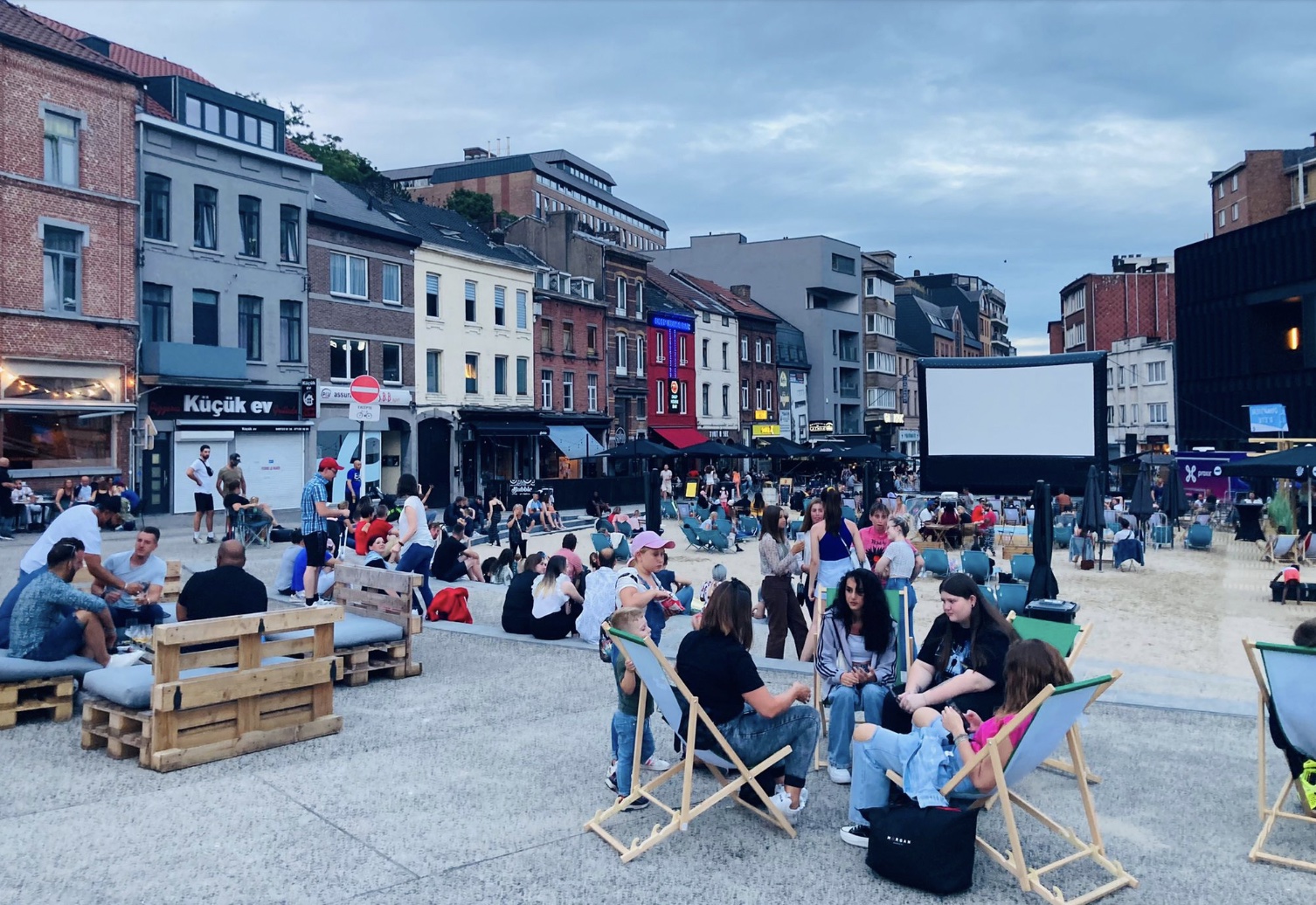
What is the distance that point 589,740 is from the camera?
6.71 m

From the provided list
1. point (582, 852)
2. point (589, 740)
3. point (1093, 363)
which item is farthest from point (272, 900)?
point (1093, 363)

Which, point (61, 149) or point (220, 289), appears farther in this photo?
point (220, 289)

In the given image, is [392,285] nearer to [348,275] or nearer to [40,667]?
[348,275]

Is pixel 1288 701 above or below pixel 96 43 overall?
below

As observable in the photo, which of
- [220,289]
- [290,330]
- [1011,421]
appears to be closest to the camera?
[1011,421]

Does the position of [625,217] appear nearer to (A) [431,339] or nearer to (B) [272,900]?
(A) [431,339]

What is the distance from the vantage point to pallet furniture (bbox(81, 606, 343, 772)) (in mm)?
5953

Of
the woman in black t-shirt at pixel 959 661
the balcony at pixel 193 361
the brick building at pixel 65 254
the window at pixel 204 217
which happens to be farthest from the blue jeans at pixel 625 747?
the window at pixel 204 217

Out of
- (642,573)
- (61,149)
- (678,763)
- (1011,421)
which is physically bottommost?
(678,763)

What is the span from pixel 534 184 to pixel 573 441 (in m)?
43.9

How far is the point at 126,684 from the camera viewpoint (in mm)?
6180

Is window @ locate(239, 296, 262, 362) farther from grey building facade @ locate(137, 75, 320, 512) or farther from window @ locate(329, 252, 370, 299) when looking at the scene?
window @ locate(329, 252, 370, 299)

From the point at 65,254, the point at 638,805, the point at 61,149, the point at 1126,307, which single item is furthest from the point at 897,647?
the point at 1126,307

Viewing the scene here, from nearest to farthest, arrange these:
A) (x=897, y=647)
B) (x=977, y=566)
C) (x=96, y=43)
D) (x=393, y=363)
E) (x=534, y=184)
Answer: (x=897, y=647)
(x=977, y=566)
(x=96, y=43)
(x=393, y=363)
(x=534, y=184)
